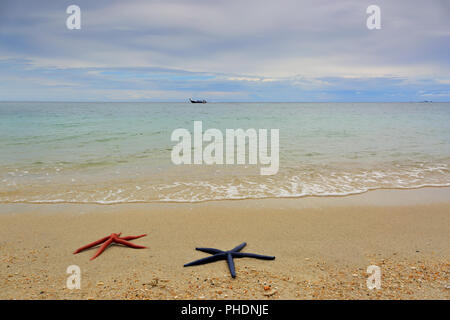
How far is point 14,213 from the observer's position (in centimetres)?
574

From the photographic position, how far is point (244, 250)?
4.25 metres

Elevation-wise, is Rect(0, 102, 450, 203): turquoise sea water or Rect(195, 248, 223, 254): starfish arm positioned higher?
Rect(0, 102, 450, 203): turquoise sea water

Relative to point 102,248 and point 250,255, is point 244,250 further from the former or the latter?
point 102,248

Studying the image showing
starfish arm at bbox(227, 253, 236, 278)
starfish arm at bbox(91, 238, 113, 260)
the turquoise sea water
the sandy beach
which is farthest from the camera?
the turquoise sea water

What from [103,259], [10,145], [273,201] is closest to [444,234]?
[273,201]

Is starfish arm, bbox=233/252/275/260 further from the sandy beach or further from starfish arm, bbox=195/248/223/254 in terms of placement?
starfish arm, bbox=195/248/223/254

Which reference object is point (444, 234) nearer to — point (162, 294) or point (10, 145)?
point (162, 294)

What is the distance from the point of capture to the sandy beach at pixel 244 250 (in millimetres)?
3248

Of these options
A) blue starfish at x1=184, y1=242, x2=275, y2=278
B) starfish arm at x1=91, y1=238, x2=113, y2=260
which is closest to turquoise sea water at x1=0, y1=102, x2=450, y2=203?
starfish arm at x1=91, y1=238, x2=113, y2=260

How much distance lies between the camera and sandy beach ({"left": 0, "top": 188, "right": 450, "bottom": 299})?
3.25 m

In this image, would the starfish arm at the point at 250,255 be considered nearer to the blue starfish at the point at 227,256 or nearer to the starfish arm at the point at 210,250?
the blue starfish at the point at 227,256

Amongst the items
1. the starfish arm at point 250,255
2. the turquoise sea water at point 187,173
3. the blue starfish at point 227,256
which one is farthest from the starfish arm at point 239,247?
the turquoise sea water at point 187,173
